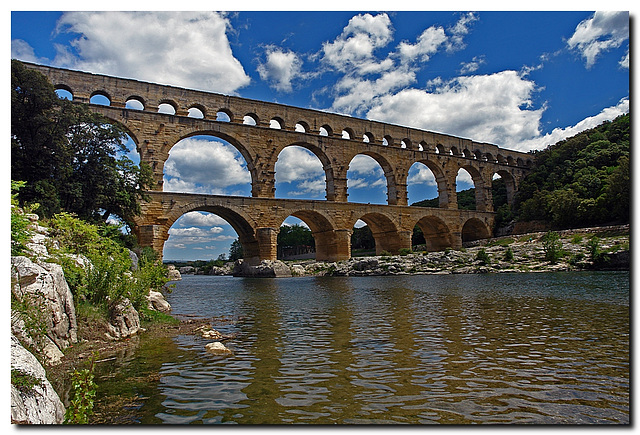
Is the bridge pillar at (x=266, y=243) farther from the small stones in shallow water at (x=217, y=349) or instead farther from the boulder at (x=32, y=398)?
the boulder at (x=32, y=398)

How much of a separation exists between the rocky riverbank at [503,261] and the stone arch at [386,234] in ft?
19.1

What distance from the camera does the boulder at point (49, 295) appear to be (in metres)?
3.99

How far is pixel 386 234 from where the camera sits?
1287 inches

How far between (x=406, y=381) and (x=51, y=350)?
358cm

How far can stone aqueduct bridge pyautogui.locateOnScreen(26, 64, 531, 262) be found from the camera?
78.6ft

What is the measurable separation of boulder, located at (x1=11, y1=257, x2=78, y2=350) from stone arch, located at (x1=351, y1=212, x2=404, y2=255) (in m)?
26.0

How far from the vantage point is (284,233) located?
66.4 m

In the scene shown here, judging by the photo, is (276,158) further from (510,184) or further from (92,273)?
(510,184)

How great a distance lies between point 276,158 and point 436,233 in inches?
632

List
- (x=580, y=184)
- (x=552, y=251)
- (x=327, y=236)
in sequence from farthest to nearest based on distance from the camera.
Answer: (x=580, y=184) < (x=327, y=236) < (x=552, y=251)

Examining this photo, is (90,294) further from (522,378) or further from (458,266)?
(458,266)

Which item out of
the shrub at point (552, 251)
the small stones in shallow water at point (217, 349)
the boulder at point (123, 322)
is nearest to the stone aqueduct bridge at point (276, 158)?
the shrub at point (552, 251)

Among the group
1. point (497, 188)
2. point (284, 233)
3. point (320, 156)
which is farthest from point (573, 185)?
point (284, 233)

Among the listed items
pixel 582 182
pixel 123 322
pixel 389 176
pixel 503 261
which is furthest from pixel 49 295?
pixel 582 182
